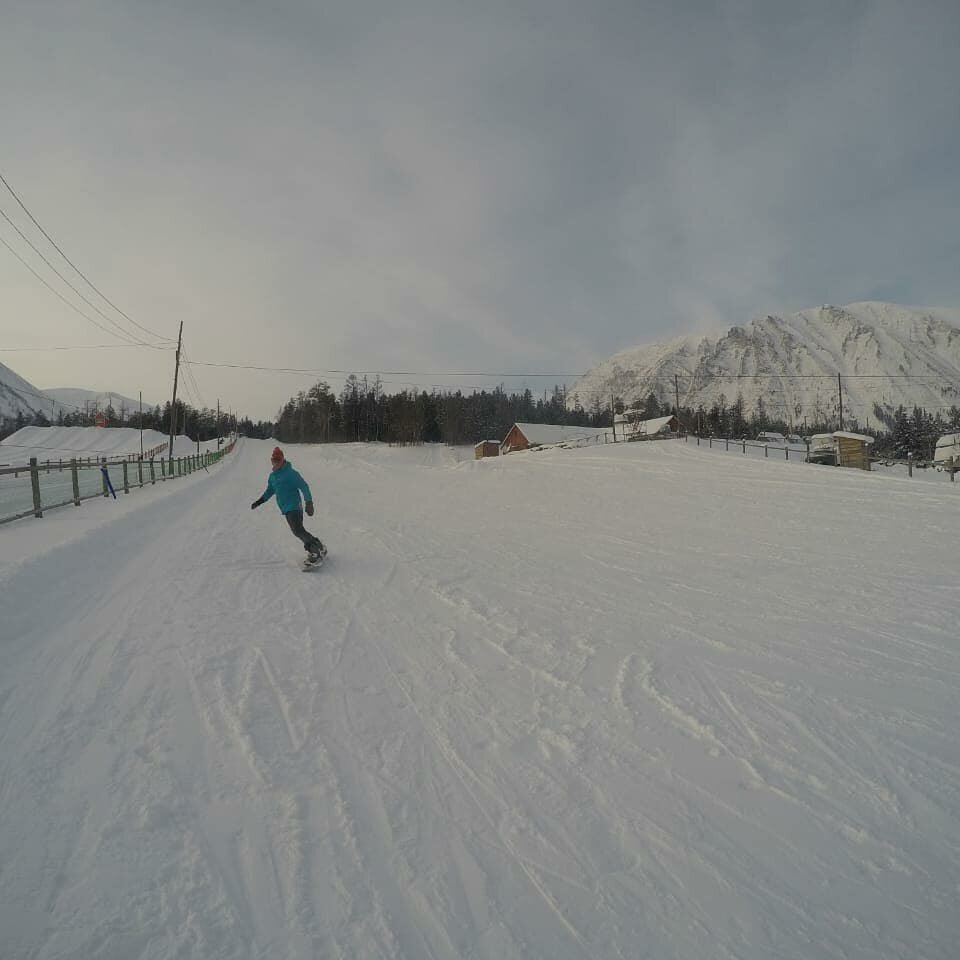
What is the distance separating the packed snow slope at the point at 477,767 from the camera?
2.04m

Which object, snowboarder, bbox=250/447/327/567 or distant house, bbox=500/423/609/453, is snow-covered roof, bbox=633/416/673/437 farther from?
snowboarder, bbox=250/447/327/567

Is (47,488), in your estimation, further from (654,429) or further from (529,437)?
(654,429)

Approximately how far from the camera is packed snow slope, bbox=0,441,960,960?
204 cm

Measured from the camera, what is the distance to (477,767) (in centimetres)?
298

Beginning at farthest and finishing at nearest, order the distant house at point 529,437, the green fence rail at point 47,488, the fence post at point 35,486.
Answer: the distant house at point 529,437 < the green fence rail at point 47,488 < the fence post at point 35,486

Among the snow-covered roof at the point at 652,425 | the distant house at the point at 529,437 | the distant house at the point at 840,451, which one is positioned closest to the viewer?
the distant house at the point at 840,451

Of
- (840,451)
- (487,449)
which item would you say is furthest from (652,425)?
(840,451)

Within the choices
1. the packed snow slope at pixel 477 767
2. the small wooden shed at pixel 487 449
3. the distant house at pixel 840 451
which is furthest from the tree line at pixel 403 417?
the packed snow slope at pixel 477 767

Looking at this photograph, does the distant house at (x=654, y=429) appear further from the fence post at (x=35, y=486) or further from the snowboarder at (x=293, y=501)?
the fence post at (x=35, y=486)

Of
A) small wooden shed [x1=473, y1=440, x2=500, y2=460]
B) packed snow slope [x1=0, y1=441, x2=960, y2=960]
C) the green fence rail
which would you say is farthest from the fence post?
small wooden shed [x1=473, y1=440, x2=500, y2=460]

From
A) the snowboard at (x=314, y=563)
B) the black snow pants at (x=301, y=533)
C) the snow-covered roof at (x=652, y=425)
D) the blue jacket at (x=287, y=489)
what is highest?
the snow-covered roof at (x=652, y=425)

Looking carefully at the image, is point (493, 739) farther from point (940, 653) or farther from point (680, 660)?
point (940, 653)

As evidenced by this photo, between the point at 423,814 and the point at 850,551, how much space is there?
935cm

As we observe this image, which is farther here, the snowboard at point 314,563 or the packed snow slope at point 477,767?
the snowboard at point 314,563
